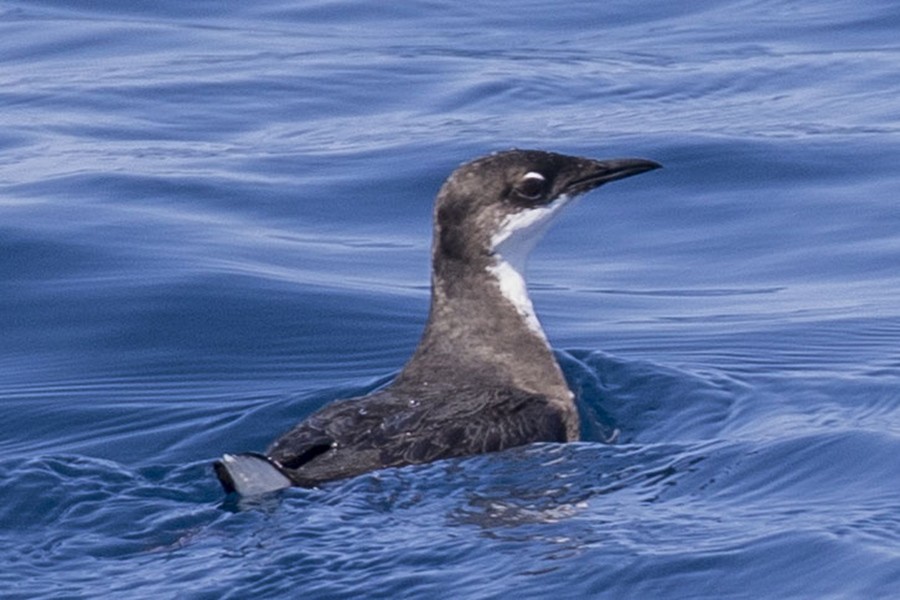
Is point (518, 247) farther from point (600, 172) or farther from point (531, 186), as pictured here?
point (600, 172)

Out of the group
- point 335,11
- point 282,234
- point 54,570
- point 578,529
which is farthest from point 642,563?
point 335,11

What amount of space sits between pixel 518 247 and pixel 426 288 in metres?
3.15

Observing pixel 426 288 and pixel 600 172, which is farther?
pixel 426 288

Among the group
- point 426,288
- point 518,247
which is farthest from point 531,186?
point 426,288

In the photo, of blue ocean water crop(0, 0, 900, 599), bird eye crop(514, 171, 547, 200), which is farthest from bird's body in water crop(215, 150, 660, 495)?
blue ocean water crop(0, 0, 900, 599)

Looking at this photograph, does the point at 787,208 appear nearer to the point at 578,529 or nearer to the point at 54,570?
the point at 578,529

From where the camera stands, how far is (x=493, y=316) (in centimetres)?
956

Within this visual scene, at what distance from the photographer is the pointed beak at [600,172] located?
31.5 feet

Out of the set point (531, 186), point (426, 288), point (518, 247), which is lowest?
point (426, 288)

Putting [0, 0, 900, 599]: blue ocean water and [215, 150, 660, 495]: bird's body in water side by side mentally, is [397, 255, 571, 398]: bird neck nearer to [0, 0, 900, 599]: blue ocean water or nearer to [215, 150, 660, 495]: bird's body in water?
[215, 150, 660, 495]: bird's body in water

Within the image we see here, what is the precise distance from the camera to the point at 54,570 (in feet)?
25.0

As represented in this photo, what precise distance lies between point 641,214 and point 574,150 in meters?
1.22

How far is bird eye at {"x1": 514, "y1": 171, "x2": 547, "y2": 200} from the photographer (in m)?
9.39

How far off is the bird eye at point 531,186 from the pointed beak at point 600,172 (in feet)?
0.52
